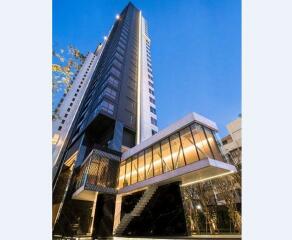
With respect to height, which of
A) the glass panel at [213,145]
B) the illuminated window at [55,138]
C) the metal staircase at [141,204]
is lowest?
the metal staircase at [141,204]

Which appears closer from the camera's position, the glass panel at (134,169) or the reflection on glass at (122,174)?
the glass panel at (134,169)

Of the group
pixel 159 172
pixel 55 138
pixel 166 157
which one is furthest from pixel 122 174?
pixel 55 138

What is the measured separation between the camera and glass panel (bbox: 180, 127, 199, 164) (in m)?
12.0

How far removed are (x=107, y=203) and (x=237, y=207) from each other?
9.78 m

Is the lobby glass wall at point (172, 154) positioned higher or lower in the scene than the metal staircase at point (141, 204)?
higher

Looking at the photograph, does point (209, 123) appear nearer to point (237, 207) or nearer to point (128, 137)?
point (237, 207)

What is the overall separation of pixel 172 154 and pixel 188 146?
4.05 ft

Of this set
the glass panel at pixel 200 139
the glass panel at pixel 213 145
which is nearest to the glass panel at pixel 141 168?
the glass panel at pixel 200 139

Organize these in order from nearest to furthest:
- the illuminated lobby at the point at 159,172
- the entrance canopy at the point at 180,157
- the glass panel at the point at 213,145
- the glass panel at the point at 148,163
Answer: the entrance canopy at the point at 180,157 < the glass panel at the point at 213,145 < the illuminated lobby at the point at 159,172 < the glass panel at the point at 148,163

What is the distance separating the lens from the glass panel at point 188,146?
1201 centimetres

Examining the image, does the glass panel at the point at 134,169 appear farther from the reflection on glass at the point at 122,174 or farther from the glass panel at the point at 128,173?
the reflection on glass at the point at 122,174

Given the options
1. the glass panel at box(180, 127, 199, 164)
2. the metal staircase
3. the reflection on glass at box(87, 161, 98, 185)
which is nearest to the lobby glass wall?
the glass panel at box(180, 127, 199, 164)

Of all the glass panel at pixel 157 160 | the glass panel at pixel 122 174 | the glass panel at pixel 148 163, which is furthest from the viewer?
the glass panel at pixel 122 174

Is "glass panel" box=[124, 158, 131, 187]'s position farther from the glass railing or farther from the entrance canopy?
the glass railing
